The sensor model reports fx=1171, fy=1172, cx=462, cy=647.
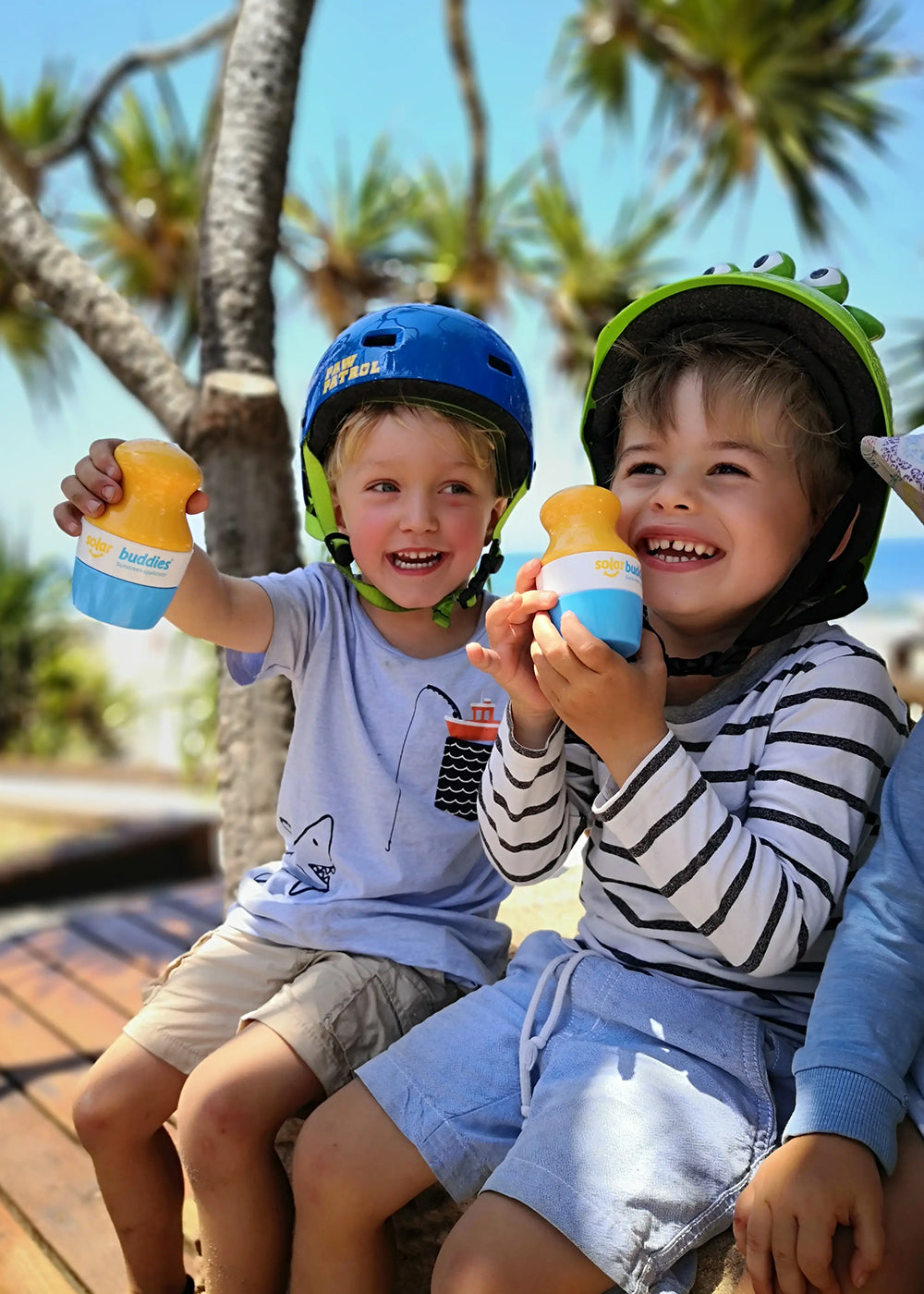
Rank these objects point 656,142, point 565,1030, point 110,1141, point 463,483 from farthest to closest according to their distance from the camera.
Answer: point 656,142
point 463,483
point 110,1141
point 565,1030

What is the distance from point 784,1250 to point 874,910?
0.46 metres

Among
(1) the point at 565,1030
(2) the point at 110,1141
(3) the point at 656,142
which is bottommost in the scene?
(2) the point at 110,1141

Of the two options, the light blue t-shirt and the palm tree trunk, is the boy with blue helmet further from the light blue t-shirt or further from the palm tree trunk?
Answer: the palm tree trunk

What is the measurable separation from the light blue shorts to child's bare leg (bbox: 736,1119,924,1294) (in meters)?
0.15

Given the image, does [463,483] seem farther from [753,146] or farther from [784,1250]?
[753,146]

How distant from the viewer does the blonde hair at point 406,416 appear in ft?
7.47

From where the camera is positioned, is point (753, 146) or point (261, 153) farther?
point (753, 146)

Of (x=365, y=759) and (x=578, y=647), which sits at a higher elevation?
(x=578, y=647)

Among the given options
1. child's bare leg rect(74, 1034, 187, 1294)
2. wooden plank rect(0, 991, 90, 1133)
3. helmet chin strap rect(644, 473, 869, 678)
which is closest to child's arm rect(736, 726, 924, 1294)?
helmet chin strap rect(644, 473, 869, 678)

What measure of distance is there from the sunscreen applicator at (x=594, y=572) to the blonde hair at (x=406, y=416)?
1.88 ft

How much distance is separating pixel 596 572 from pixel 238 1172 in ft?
3.78

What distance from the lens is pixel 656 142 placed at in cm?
1079

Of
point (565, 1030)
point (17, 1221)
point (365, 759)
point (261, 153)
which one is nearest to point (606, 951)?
point (565, 1030)

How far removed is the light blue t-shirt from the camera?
2.26m
